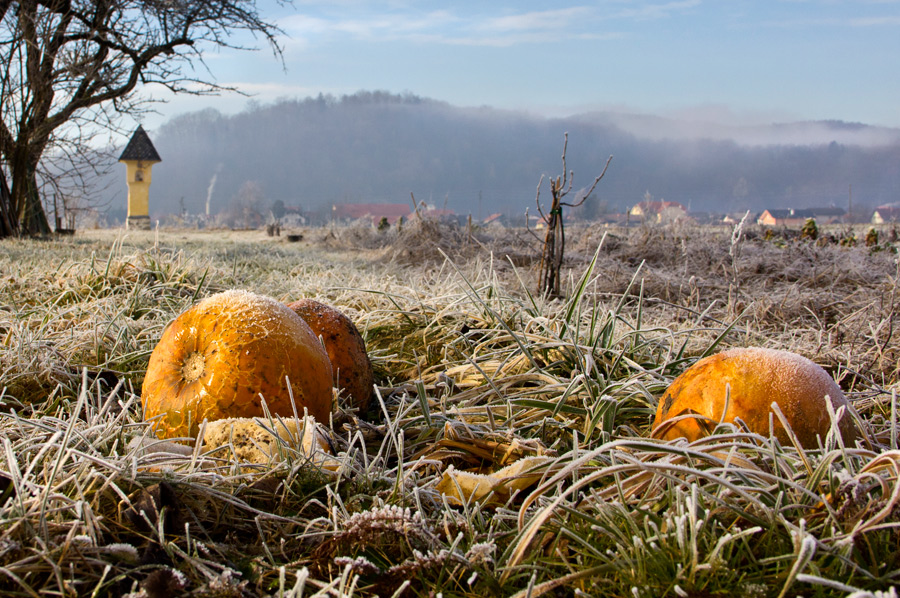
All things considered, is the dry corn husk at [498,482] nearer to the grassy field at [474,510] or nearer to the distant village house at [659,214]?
the grassy field at [474,510]

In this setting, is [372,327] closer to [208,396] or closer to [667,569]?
[208,396]

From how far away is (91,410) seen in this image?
2.04 metres

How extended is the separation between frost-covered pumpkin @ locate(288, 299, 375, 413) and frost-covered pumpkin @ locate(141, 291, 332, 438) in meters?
0.36

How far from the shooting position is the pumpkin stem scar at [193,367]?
203cm

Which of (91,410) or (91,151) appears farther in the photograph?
(91,151)

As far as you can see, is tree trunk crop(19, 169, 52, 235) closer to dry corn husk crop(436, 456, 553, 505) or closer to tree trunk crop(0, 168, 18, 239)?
tree trunk crop(0, 168, 18, 239)

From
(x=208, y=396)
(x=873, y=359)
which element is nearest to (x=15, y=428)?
(x=208, y=396)

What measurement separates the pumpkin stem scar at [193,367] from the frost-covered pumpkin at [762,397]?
1.44 m

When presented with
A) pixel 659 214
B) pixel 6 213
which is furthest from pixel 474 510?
pixel 659 214

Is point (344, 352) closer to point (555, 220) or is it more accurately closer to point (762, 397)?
point (762, 397)

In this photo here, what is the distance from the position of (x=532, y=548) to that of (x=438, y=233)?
10.3m

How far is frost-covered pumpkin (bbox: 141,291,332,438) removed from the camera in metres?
1.96

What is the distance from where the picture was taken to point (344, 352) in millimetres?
2555

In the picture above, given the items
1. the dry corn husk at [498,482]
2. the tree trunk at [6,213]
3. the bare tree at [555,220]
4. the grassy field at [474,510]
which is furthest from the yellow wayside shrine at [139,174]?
the dry corn husk at [498,482]
